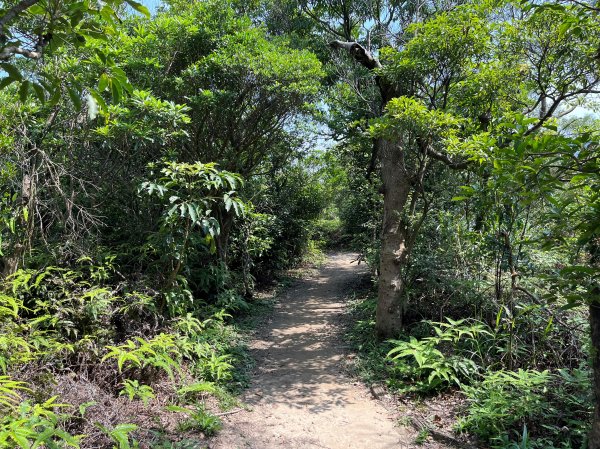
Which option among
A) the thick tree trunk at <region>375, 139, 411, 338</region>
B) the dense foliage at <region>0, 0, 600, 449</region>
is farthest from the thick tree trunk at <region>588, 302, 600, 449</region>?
the thick tree trunk at <region>375, 139, 411, 338</region>

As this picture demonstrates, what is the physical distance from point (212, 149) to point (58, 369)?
4.60 m

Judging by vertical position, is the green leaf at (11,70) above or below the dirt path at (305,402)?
above

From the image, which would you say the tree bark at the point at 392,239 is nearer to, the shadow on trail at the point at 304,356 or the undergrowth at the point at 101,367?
the shadow on trail at the point at 304,356

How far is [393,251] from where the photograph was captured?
5.82 m

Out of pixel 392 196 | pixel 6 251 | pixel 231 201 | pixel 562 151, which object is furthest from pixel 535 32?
pixel 6 251

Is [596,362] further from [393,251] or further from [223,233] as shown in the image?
[223,233]

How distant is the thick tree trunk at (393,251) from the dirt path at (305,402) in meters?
0.89

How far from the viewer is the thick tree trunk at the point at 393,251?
5.73m

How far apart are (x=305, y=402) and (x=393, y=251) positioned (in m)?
2.61

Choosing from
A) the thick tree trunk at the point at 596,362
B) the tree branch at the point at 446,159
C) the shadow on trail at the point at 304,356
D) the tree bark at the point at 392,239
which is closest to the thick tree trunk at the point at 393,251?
the tree bark at the point at 392,239

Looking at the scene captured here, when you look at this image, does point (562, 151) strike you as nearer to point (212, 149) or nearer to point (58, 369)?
point (58, 369)

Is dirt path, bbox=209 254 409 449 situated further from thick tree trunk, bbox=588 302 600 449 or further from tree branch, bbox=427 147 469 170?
tree branch, bbox=427 147 469 170

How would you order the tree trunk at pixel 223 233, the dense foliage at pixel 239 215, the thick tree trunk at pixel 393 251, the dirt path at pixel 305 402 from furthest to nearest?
the tree trunk at pixel 223 233, the thick tree trunk at pixel 393 251, the dirt path at pixel 305 402, the dense foliage at pixel 239 215

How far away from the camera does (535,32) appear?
5152 mm
